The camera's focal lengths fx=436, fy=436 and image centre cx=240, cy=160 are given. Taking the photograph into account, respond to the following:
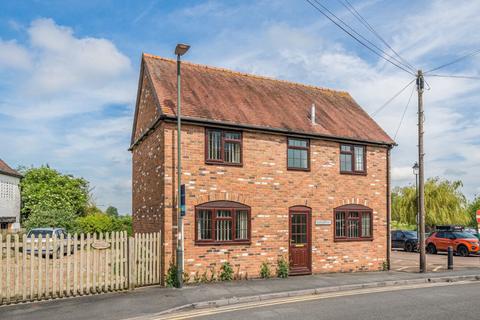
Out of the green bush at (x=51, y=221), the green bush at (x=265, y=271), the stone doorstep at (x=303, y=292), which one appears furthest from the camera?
the green bush at (x=51, y=221)

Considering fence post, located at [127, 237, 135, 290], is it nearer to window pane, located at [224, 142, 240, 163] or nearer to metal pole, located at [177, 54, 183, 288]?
metal pole, located at [177, 54, 183, 288]

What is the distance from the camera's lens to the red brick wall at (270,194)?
14.3 m

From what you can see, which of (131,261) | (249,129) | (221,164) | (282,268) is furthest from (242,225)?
(131,261)

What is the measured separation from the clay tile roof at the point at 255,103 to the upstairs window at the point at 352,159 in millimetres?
519

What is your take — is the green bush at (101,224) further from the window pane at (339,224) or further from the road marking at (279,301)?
the road marking at (279,301)

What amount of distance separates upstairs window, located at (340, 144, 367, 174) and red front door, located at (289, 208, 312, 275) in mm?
2724

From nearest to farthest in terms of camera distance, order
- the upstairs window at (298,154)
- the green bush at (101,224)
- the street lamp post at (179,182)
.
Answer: the street lamp post at (179,182) → the upstairs window at (298,154) → the green bush at (101,224)

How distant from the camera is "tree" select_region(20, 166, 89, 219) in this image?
39469 mm

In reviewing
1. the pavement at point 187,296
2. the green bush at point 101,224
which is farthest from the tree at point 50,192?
the pavement at point 187,296

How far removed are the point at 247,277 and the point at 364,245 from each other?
5632mm

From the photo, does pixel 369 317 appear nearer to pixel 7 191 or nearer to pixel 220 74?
pixel 220 74

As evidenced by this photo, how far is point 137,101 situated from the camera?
19.3 meters

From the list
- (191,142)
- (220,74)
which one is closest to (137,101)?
(220,74)

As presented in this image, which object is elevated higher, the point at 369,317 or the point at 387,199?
the point at 387,199
